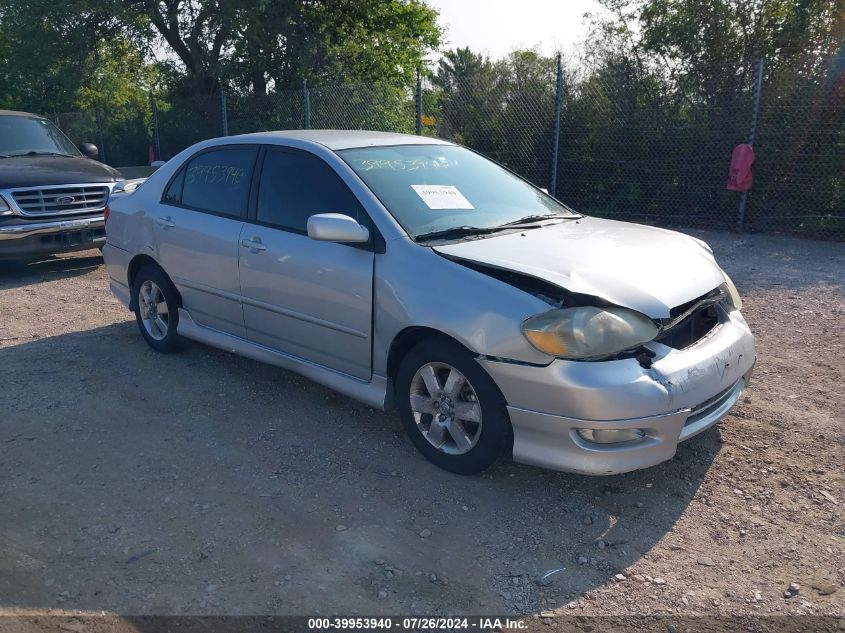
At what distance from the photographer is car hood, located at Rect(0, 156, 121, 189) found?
862 cm

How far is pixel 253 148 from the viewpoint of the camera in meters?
5.15

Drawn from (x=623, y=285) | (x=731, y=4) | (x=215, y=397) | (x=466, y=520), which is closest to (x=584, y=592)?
(x=466, y=520)

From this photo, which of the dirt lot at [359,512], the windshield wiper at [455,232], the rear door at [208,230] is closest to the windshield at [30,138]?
the rear door at [208,230]

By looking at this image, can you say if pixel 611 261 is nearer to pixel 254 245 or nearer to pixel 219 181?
pixel 254 245

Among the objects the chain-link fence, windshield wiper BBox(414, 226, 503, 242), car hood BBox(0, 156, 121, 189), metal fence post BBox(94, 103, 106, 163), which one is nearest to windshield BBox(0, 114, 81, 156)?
car hood BBox(0, 156, 121, 189)

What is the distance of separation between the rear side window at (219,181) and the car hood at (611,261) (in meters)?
1.80

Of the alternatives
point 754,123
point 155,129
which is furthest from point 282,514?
point 155,129

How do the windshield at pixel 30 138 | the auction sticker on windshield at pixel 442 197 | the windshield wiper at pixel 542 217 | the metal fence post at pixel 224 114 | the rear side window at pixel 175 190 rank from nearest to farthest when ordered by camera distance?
the auction sticker on windshield at pixel 442 197
the windshield wiper at pixel 542 217
the rear side window at pixel 175 190
the windshield at pixel 30 138
the metal fence post at pixel 224 114

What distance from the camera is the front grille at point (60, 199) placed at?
8539mm

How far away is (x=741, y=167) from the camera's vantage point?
10047 millimetres

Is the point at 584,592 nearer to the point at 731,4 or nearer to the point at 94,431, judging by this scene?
the point at 94,431

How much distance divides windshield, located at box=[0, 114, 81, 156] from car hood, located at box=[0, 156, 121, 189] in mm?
293

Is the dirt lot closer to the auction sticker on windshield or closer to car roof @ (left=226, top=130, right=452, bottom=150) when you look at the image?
the auction sticker on windshield

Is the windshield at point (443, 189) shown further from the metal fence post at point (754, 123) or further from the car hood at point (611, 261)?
the metal fence post at point (754, 123)
